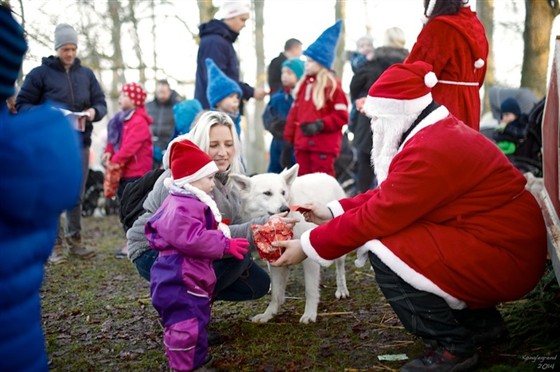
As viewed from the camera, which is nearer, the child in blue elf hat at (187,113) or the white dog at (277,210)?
the white dog at (277,210)

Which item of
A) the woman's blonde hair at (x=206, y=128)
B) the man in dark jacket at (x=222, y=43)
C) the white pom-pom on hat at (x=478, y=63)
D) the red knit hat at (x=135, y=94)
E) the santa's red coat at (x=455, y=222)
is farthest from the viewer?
the red knit hat at (x=135, y=94)

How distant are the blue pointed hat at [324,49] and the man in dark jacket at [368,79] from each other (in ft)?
2.53

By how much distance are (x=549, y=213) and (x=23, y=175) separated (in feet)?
11.2

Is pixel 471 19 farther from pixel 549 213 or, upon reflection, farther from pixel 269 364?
pixel 269 364

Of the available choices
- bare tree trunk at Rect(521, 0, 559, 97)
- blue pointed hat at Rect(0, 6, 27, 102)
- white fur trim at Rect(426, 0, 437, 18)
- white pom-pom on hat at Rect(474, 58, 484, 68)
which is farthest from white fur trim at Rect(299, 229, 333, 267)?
bare tree trunk at Rect(521, 0, 559, 97)

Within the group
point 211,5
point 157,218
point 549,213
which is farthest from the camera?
point 211,5

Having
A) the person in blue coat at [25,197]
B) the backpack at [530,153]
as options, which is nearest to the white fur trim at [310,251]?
the person in blue coat at [25,197]

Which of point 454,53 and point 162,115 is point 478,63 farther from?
point 162,115

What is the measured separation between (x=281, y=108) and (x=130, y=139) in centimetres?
244

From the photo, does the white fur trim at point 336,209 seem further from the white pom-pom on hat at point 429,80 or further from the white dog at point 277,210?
the white pom-pom on hat at point 429,80

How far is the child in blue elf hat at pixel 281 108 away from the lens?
8711mm

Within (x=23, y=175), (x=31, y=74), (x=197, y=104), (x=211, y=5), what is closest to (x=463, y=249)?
(x=23, y=175)

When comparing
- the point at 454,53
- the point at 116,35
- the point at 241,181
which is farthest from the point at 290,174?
the point at 116,35

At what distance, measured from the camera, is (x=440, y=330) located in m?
3.33
